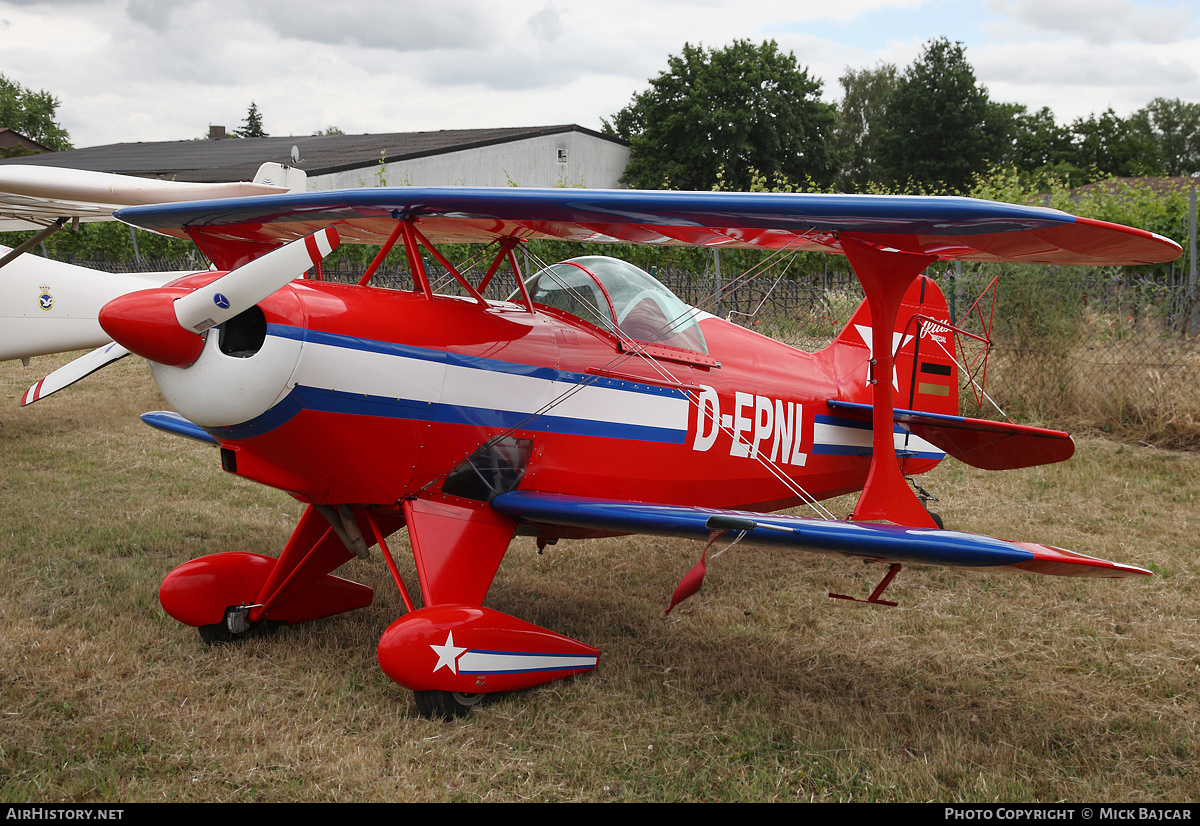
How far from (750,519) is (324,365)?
5.85 feet

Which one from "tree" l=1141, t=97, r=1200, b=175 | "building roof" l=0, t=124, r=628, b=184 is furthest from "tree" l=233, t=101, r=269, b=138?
"tree" l=1141, t=97, r=1200, b=175

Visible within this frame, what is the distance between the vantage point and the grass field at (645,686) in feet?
9.78

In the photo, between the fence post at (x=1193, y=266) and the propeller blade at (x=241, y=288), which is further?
the fence post at (x=1193, y=266)

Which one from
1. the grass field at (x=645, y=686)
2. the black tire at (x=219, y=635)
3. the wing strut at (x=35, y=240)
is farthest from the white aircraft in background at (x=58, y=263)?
the black tire at (x=219, y=635)

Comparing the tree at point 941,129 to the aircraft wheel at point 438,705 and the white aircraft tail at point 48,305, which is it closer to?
the white aircraft tail at point 48,305

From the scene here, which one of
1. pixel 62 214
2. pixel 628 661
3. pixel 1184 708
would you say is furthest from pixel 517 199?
pixel 62 214

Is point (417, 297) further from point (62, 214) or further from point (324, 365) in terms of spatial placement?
point (62, 214)

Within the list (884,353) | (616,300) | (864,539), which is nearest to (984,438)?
(884,353)

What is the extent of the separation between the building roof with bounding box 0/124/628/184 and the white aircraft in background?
37.1 feet

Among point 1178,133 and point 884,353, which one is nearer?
point 884,353

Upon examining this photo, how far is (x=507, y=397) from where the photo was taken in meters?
3.77

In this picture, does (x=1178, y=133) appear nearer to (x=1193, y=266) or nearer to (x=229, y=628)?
(x=1193, y=266)

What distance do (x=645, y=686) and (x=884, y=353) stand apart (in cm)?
190

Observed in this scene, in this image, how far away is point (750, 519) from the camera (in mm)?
3051
